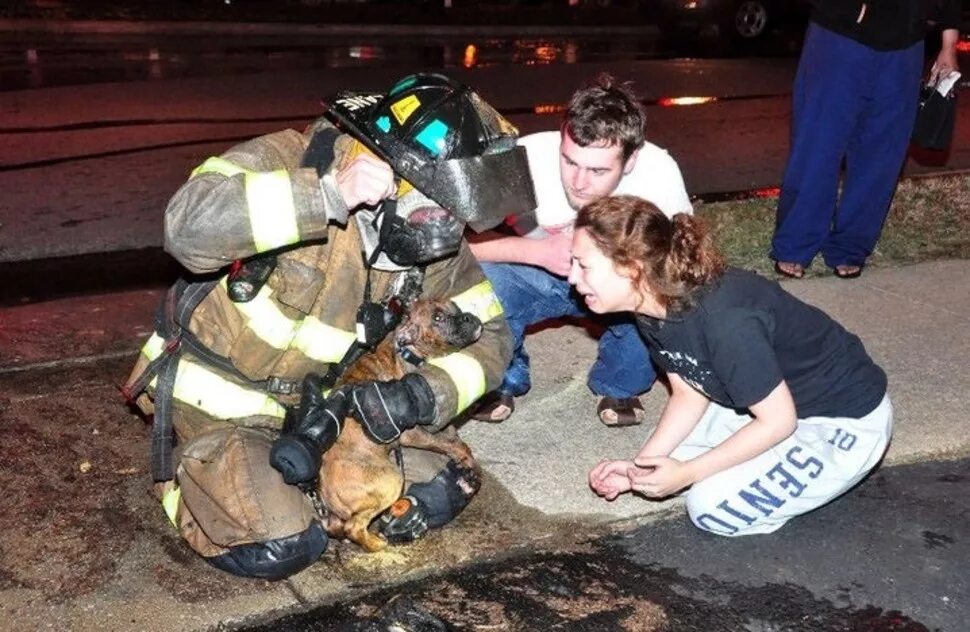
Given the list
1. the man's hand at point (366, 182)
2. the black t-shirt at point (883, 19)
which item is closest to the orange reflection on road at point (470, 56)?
the black t-shirt at point (883, 19)

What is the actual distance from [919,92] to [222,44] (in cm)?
1049

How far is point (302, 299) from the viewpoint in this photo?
10.5 ft

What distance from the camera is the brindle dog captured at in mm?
3250

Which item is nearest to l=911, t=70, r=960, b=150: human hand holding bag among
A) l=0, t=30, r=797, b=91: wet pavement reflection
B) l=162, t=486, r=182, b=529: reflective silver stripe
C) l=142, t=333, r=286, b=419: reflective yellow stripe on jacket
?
l=142, t=333, r=286, b=419: reflective yellow stripe on jacket

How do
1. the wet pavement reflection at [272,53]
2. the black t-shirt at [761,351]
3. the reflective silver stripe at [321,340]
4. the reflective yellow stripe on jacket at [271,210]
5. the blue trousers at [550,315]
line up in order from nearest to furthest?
1. the reflective yellow stripe on jacket at [271,210]
2. the black t-shirt at [761,351]
3. the reflective silver stripe at [321,340]
4. the blue trousers at [550,315]
5. the wet pavement reflection at [272,53]

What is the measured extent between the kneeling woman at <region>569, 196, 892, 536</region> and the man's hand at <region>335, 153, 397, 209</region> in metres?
0.56

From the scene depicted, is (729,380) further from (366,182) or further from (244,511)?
(244,511)

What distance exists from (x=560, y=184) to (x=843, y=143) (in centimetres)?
200

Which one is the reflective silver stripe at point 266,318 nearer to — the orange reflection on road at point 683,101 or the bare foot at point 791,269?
the bare foot at point 791,269

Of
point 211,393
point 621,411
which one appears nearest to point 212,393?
point 211,393

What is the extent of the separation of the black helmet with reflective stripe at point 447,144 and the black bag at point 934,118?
322 cm

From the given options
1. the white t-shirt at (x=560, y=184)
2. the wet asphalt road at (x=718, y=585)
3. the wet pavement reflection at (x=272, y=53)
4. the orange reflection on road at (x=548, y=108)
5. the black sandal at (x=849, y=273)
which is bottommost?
the wet pavement reflection at (x=272, y=53)

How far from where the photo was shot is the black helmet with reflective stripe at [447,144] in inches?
120

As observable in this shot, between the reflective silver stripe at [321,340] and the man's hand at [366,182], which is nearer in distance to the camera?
the man's hand at [366,182]
